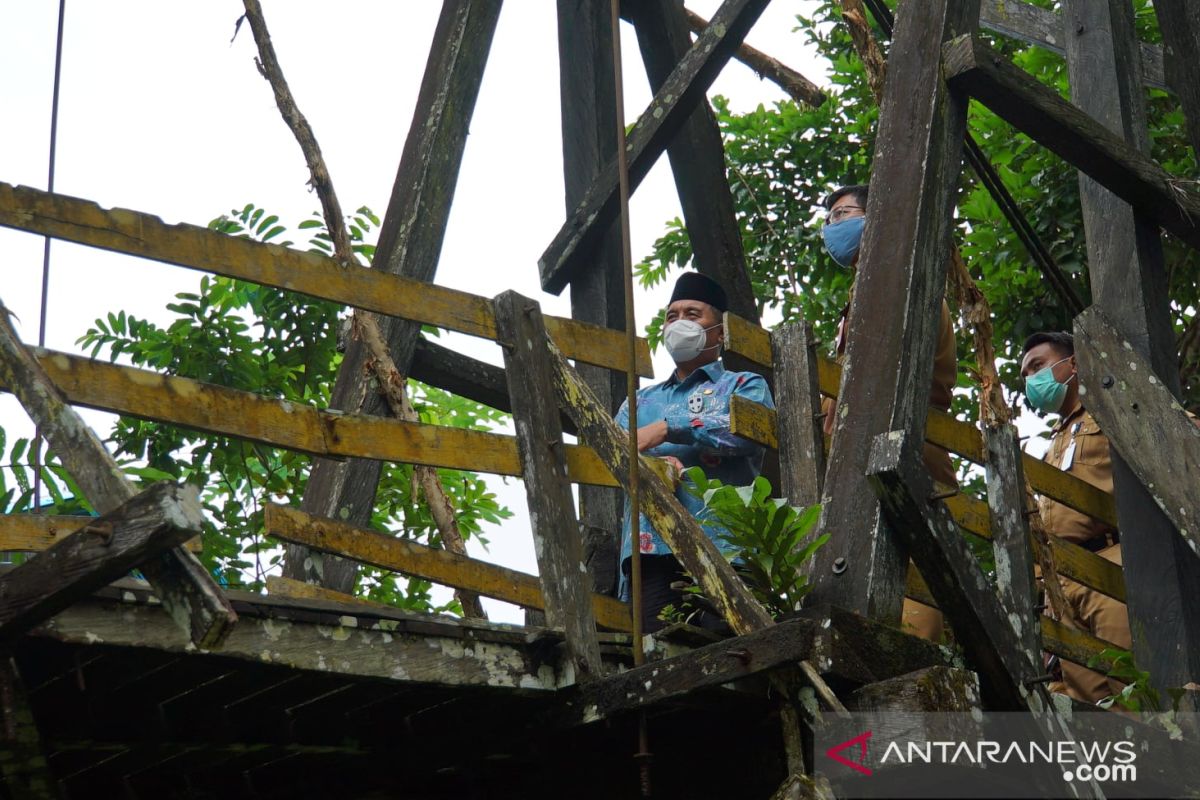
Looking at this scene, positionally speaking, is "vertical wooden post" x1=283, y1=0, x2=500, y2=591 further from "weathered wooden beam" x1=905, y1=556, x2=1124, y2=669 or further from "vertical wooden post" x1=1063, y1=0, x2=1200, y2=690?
"vertical wooden post" x1=1063, y1=0, x2=1200, y2=690

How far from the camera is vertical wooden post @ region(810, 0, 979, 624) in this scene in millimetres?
3535

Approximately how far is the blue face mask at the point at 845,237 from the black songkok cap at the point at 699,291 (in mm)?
392

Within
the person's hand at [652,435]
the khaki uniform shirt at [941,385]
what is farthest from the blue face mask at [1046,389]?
the person's hand at [652,435]

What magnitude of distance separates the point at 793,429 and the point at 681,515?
2.16ft

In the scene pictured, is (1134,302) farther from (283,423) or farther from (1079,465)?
(283,423)

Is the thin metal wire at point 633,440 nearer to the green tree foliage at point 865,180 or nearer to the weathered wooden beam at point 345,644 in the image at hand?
the weathered wooden beam at point 345,644

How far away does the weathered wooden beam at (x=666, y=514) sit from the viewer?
11.1 feet

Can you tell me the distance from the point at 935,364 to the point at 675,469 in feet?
2.87

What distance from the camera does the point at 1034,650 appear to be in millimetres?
3672

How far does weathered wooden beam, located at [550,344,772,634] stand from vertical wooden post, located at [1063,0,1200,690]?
168 centimetres

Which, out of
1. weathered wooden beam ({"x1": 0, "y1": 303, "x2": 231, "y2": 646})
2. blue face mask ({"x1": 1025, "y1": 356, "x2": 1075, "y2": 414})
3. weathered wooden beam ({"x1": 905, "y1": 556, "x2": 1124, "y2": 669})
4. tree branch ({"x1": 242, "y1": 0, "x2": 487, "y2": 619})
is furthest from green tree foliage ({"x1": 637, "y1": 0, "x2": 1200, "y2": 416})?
weathered wooden beam ({"x1": 0, "y1": 303, "x2": 231, "y2": 646})

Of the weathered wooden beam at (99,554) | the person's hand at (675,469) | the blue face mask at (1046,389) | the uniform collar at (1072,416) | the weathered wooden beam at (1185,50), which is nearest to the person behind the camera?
the weathered wooden beam at (99,554)

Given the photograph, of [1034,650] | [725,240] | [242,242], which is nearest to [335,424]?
[242,242]

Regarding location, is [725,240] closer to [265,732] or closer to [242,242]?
[242,242]
